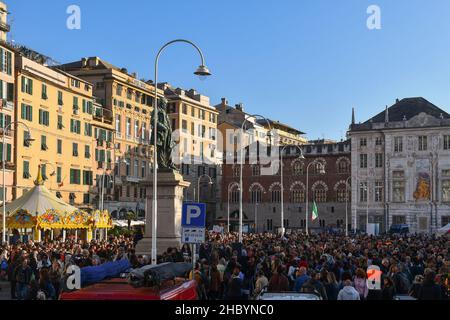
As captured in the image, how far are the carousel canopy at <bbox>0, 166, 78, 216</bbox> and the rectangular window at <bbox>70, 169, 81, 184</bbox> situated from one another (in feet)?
103

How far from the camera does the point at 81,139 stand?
70.2m

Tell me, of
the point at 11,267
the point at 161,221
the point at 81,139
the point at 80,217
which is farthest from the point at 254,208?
the point at 11,267

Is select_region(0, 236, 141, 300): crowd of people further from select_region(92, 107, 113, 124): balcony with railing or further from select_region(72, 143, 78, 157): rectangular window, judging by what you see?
select_region(92, 107, 113, 124): balcony with railing

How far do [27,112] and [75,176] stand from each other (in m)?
11.3

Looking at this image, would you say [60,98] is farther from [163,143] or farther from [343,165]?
[343,165]

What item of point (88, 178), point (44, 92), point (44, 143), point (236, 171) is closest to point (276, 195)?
point (236, 171)

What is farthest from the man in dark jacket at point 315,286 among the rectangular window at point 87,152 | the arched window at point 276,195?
the arched window at point 276,195

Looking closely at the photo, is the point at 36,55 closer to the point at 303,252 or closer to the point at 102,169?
the point at 102,169

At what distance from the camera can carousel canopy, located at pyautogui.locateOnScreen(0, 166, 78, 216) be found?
115ft

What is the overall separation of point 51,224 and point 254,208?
6716 cm

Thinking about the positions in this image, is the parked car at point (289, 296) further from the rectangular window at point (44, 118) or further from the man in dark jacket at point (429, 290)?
the rectangular window at point (44, 118)

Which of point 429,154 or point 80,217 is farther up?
point 429,154

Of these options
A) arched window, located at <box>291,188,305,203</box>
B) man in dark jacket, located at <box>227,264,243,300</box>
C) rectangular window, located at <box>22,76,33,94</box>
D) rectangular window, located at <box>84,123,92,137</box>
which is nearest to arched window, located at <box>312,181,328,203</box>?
arched window, located at <box>291,188,305,203</box>

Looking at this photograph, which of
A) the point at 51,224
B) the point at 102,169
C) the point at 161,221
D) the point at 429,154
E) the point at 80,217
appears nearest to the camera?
the point at 161,221
